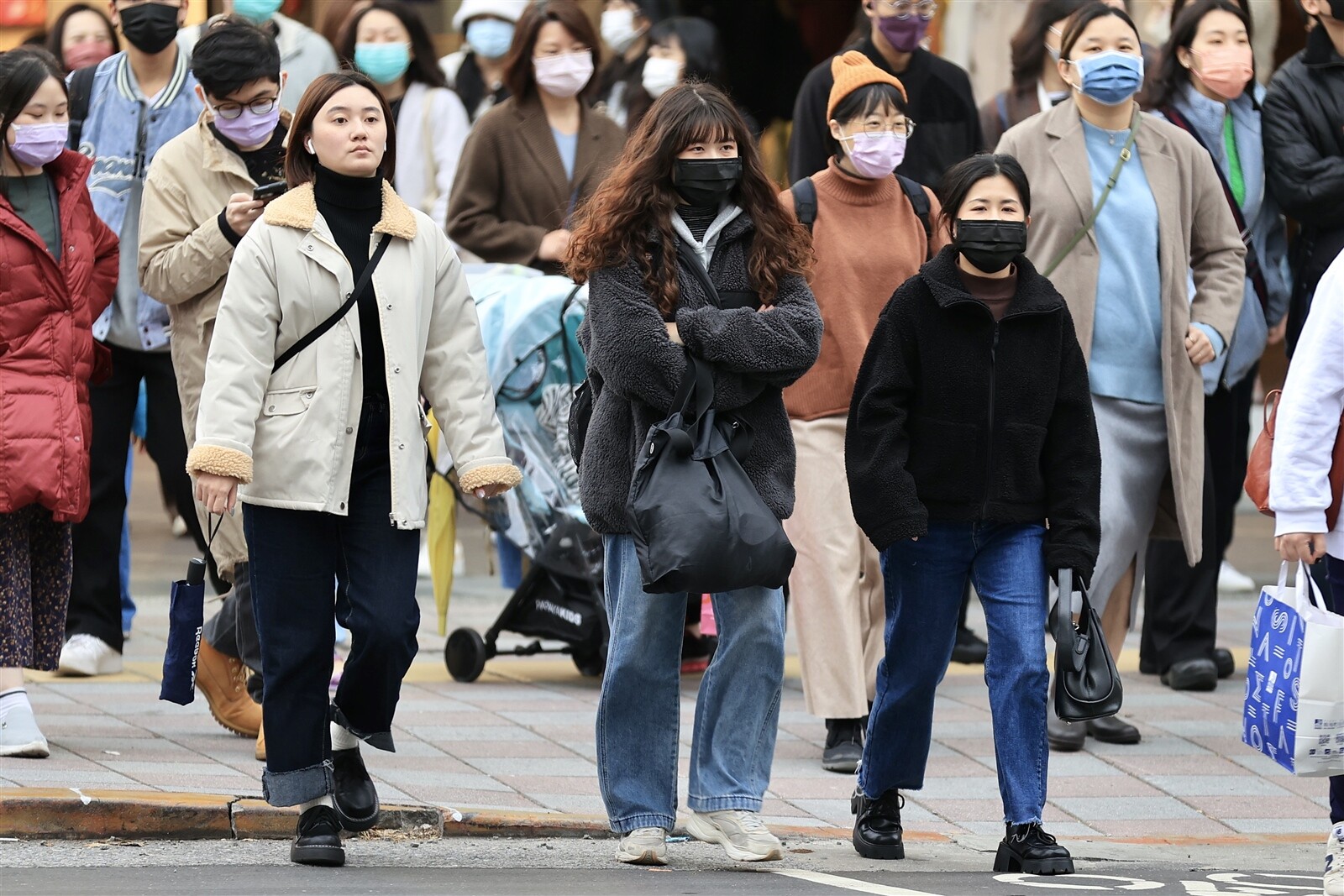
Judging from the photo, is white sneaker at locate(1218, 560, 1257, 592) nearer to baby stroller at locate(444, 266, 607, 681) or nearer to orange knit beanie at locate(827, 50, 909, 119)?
baby stroller at locate(444, 266, 607, 681)

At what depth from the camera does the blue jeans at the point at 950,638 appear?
616cm

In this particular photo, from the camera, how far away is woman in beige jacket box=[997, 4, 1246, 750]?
7.68 metres

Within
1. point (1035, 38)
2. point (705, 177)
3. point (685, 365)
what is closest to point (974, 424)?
point (685, 365)

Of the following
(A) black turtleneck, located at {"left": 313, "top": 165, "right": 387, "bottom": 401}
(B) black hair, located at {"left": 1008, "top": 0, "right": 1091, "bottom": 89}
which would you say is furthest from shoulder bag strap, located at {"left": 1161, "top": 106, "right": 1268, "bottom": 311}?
(A) black turtleneck, located at {"left": 313, "top": 165, "right": 387, "bottom": 401}

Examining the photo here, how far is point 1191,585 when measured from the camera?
29.3 feet

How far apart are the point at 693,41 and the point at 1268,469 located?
560 centimetres

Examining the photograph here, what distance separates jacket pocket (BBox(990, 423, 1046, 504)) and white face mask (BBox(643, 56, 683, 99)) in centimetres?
495

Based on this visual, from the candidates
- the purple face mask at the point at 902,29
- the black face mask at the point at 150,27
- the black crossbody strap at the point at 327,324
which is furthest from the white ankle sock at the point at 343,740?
the purple face mask at the point at 902,29

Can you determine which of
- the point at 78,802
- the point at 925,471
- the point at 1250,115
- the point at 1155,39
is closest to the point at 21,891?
the point at 78,802

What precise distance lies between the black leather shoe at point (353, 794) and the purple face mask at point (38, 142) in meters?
2.19

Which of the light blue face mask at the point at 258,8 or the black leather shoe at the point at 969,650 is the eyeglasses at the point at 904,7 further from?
the light blue face mask at the point at 258,8

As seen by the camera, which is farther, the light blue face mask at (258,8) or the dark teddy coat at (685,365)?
the light blue face mask at (258,8)

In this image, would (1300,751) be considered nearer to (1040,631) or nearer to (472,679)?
(1040,631)

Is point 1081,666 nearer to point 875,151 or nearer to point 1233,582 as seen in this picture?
point 875,151
